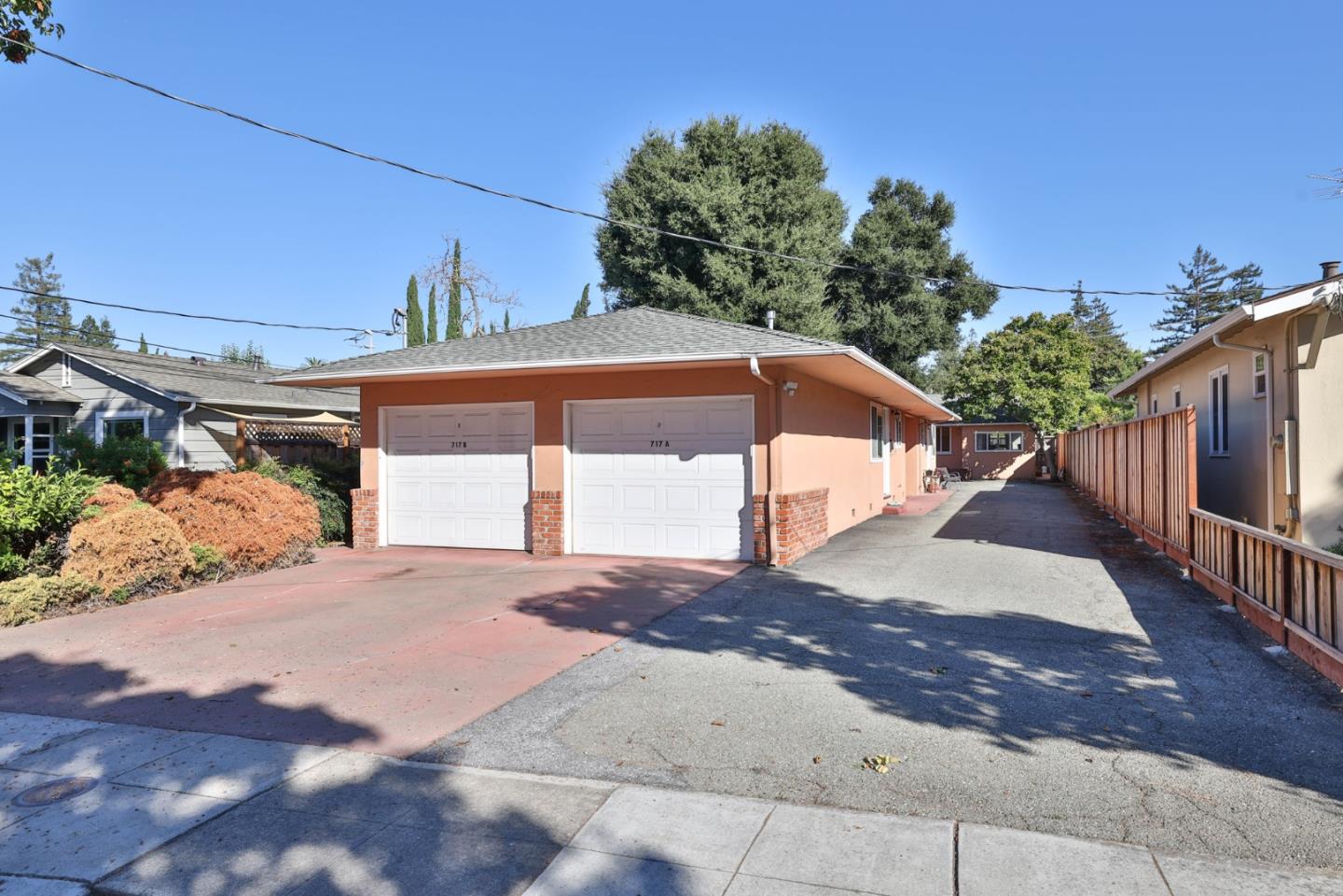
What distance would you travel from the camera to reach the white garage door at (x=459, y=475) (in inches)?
460

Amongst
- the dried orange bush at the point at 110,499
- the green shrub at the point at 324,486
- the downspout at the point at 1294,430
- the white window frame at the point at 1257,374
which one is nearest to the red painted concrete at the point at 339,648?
the dried orange bush at the point at 110,499

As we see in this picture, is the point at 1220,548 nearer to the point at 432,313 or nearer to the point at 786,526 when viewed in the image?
the point at 786,526

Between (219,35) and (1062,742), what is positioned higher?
(219,35)

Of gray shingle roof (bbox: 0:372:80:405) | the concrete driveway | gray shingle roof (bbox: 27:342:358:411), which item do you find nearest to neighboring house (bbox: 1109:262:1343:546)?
the concrete driveway

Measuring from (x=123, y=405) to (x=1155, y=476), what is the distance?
60.4 feet

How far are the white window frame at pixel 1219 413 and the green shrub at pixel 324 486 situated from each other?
45.5ft

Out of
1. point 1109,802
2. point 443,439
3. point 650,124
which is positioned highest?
point 650,124

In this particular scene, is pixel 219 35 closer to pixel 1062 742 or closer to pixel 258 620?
pixel 258 620

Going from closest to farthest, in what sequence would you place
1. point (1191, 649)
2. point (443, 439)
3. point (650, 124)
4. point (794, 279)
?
point (1191, 649) < point (443, 439) < point (794, 279) < point (650, 124)

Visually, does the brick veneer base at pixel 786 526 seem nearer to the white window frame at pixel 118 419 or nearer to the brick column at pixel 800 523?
the brick column at pixel 800 523

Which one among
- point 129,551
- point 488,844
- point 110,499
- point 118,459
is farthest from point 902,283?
point 488,844

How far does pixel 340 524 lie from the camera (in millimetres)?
12922

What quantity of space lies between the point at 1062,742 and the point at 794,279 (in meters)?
22.6

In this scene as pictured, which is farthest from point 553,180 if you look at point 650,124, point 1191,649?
point 650,124
